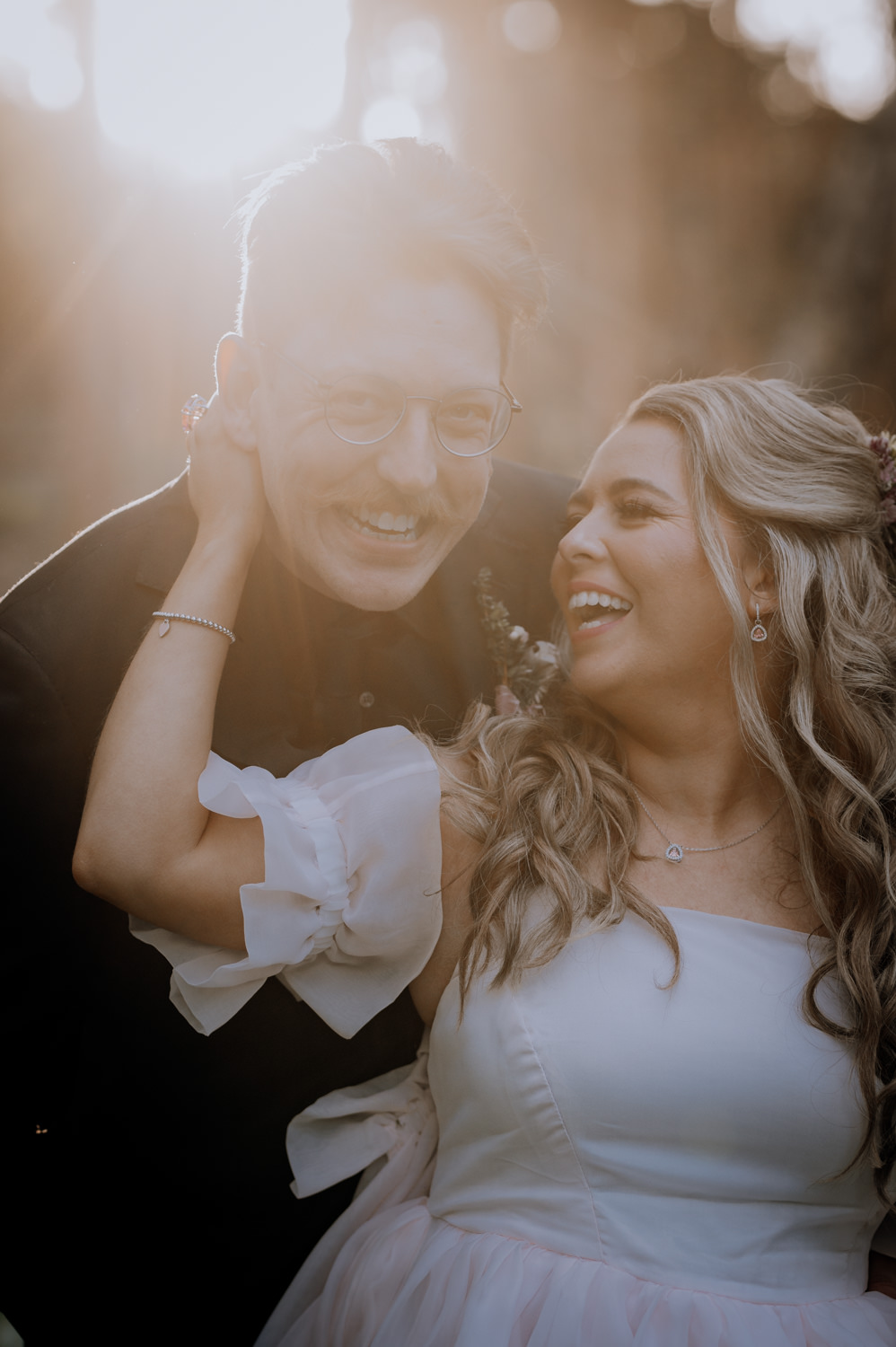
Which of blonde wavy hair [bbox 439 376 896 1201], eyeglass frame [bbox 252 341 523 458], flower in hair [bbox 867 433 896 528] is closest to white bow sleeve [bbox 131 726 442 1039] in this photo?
blonde wavy hair [bbox 439 376 896 1201]

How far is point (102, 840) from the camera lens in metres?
1.41

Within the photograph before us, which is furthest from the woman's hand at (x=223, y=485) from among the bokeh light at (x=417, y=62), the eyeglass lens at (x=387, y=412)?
the bokeh light at (x=417, y=62)

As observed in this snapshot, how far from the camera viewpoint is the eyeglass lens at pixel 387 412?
163cm

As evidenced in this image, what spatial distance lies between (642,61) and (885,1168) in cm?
550

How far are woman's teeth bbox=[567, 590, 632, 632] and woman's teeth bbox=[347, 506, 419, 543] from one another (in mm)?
383

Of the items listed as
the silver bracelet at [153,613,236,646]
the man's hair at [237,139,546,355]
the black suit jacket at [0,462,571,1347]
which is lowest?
the black suit jacket at [0,462,571,1347]

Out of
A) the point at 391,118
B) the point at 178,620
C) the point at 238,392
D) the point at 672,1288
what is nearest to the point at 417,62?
the point at 391,118

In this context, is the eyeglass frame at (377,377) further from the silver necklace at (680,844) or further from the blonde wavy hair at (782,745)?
the silver necklace at (680,844)

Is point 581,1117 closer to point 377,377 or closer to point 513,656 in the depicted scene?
point 513,656

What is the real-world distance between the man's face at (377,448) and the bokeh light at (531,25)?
3.88 meters

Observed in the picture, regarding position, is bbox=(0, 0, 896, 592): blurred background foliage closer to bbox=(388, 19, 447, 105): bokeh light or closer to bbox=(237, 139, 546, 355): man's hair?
bbox=(388, 19, 447, 105): bokeh light

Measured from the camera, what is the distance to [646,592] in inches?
69.1

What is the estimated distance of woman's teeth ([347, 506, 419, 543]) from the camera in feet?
5.67

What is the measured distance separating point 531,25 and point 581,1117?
5305 millimetres
